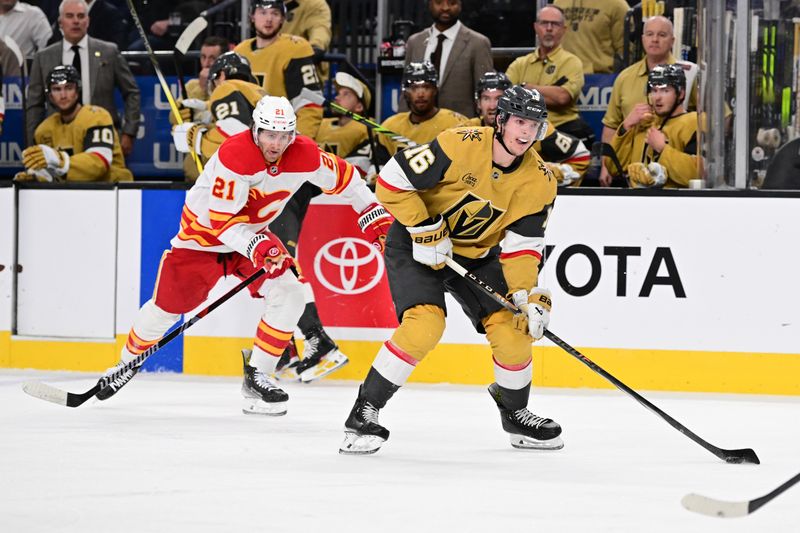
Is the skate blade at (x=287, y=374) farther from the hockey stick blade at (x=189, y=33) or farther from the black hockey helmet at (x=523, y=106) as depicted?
the black hockey helmet at (x=523, y=106)

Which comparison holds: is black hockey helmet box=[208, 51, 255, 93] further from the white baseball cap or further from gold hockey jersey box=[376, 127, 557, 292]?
gold hockey jersey box=[376, 127, 557, 292]

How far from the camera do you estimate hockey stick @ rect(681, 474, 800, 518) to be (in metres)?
2.88

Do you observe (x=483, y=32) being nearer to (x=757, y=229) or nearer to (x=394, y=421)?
(x=757, y=229)

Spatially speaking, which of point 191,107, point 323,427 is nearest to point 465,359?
point 323,427

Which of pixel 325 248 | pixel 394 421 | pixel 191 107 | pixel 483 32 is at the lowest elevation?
pixel 394 421

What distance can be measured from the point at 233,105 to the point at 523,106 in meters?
1.97

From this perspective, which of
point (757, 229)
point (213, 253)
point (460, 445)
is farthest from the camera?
point (757, 229)

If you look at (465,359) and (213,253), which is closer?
(213,253)

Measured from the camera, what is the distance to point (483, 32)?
7102 millimetres

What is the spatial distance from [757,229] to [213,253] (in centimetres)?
227

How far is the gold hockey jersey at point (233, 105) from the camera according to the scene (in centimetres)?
564

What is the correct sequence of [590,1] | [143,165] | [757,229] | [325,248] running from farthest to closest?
[143,165] < [590,1] < [325,248] < [757,229]

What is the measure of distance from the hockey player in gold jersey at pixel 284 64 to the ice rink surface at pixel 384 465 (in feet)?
4.55

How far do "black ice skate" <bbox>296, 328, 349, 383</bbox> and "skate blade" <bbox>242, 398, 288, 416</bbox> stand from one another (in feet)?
2.30
